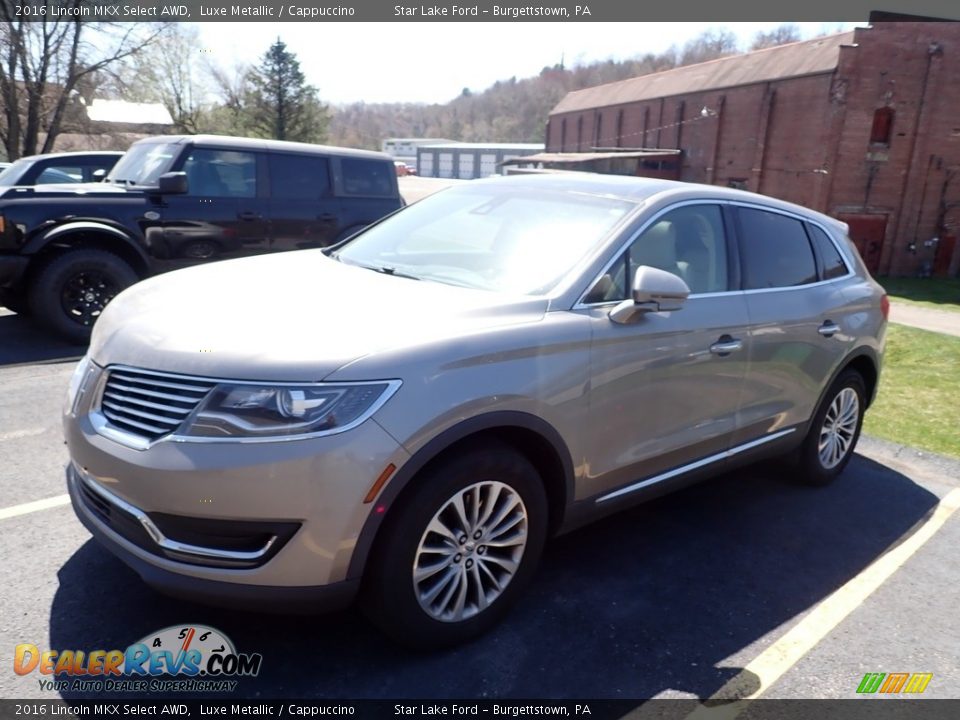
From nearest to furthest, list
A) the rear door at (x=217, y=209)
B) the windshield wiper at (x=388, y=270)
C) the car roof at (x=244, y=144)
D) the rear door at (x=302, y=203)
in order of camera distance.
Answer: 1. the windshield wiper at (x=388, y=270)
2. the rear door at (x=217, y=209)
3. the car roof at (x=244, y=144)
4. the rear door at (x=302, y=203)

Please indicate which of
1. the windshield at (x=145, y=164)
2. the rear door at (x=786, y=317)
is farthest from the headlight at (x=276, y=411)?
the windshield at (x=145, y=164)

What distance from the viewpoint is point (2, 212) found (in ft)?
21.6

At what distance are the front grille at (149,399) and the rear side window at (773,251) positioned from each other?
287cm

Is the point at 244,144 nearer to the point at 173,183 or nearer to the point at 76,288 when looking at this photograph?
the point at 173,183

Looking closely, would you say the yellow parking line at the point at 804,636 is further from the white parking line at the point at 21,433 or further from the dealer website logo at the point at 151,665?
the white parking line at the point at 21,433

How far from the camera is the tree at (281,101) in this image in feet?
161

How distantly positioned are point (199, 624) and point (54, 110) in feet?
108

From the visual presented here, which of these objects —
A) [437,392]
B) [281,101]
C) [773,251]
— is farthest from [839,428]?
[281,101]

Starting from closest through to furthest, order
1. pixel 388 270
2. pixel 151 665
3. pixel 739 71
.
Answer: pixel 151 665
pixel 388 270
pixel 739 71

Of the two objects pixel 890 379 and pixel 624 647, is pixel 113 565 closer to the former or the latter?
pixel 624 647

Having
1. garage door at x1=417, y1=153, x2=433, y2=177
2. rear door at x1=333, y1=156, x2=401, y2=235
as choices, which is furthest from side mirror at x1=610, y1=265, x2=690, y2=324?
garage door at x1=417, y1=153, x2=433, y2=177

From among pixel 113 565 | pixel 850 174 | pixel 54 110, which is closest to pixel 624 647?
pixel 113 565

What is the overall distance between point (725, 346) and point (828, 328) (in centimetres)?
114

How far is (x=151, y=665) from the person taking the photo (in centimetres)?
264
